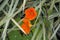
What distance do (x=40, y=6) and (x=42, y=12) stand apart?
2.9 inches

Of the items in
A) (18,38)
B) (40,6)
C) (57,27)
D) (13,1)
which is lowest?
(57,27)

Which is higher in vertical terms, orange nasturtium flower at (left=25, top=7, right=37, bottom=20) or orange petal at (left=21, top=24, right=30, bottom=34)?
orange nasturtium flower at (left=25, top=7, right=37, bottom=20)

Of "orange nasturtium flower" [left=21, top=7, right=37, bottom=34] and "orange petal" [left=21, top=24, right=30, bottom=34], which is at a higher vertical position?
"orange nasturtium flower" [left=21, top=7, right=37, bottom=34]

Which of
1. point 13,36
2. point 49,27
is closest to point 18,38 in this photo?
point 13,36

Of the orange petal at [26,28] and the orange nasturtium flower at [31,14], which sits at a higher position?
the orange nasturtium flower at [31,14]

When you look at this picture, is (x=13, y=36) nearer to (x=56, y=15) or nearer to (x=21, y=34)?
(x=21, y=34)

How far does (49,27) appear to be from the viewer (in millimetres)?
1530

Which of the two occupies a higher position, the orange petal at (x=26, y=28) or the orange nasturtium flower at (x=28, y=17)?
the orange nasturtium flower at (x=28, y=17)

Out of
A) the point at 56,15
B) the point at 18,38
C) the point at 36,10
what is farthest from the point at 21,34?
the point at 56,15

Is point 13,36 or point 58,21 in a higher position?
point 13,36

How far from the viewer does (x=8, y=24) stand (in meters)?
1.51

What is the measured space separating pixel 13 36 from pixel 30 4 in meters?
0.33

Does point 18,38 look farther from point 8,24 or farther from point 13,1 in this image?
point 13,1

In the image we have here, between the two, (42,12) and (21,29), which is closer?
(21,29)
